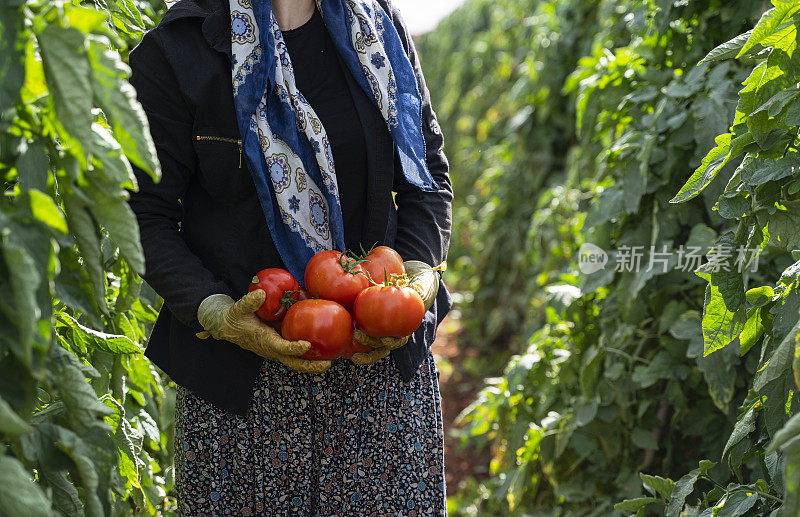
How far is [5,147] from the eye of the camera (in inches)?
35.0

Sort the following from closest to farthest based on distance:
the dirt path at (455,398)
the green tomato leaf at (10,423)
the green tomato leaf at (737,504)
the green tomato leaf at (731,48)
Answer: the green tomato leaf at (10,423)
the green tomato leaf at (737,504)
the green tomato leaf at (731,48)
the dirt path at (455,398)

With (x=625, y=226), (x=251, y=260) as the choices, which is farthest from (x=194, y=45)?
(x=625, y=226)

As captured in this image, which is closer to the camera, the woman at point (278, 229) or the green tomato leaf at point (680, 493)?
the woman at point (278, 229)

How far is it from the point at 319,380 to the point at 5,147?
0.79 m

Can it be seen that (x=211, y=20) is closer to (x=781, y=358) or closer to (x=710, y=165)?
(x=710, y=165)

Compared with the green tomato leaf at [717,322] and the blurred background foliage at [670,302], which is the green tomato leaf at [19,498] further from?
the green tomato leaf at [717,322]

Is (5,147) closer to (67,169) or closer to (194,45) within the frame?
(67,169)

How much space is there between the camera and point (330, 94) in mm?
1521

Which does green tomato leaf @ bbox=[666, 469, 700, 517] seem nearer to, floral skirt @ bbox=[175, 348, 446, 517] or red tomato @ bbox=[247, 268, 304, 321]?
floral skirt @ bbox=[175, 348, 446, 517]

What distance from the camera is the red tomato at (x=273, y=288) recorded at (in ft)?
4.57

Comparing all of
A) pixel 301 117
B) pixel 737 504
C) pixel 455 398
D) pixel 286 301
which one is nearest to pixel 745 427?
pixel 737 504

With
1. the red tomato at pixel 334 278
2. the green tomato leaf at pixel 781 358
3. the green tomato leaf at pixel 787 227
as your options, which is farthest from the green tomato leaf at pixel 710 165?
the red tomato at pixel 334 278

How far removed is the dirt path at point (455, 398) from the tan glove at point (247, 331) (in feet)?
5.84

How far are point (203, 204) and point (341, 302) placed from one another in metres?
0.34
